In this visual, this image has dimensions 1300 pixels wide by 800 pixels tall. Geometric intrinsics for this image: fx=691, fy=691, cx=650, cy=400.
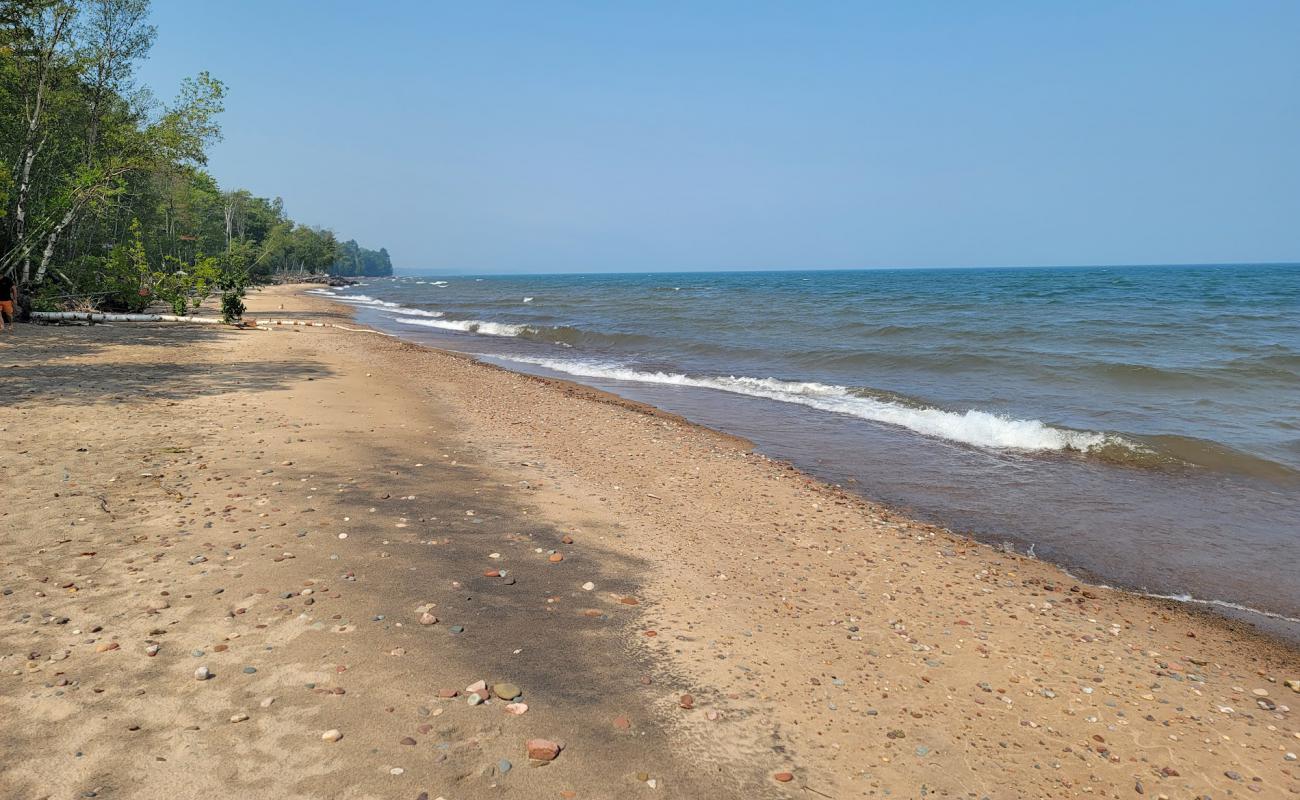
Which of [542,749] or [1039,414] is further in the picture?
[1039,414]

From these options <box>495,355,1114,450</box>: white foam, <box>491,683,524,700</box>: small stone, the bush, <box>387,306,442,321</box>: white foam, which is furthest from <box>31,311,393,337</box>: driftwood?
<box>491,683,524,700</box>: small stone

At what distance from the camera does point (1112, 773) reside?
375 cm

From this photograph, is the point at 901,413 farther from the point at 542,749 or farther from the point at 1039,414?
the point at 542,749

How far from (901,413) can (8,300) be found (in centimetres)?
2198

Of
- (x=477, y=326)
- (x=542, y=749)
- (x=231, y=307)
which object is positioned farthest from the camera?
(x=477, y=326)

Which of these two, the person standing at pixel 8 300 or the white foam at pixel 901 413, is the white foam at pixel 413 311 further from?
the white foam at pixel 901 413

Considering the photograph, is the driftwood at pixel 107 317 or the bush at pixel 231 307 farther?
the bush at pixel 231 307

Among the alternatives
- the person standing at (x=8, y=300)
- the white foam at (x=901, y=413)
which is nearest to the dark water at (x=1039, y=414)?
the white foam at (x=901, y=413)

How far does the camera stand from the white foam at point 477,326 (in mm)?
33469

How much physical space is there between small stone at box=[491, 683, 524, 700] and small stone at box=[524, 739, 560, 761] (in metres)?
0.41

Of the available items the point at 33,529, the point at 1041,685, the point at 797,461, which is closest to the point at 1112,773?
the point at 1041,685

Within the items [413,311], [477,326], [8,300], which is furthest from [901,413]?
[413,311]

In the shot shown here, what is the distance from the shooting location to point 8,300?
17578 millimetres

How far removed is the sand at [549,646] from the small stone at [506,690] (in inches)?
2.0
